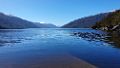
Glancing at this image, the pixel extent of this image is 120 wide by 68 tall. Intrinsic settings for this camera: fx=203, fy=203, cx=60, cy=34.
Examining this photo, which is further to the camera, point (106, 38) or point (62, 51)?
point (106, 38)

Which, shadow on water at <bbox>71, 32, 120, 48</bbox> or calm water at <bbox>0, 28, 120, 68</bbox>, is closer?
calm water at <bbox>0, 28, 120, 68</bbox>

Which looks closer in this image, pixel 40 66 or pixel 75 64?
pixel 40 66

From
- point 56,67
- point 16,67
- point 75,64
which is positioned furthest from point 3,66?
point 75,64

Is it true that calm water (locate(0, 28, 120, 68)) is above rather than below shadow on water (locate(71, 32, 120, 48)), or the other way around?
above

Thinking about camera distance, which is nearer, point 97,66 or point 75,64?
point 97,66

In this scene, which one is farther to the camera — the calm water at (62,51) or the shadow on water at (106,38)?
the shadow on water at (106,38)

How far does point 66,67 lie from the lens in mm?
15430

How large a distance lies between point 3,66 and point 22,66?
1482 mm

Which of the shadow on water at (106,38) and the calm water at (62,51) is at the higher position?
the calm water at (62,51)

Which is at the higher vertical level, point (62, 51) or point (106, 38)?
point (62, 51)

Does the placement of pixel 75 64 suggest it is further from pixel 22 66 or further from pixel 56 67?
pixel 22 66

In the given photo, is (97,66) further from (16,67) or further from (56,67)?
(16,67)

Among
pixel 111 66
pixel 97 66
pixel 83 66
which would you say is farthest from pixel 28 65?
pixel 111 66

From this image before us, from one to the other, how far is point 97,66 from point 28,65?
542cm
